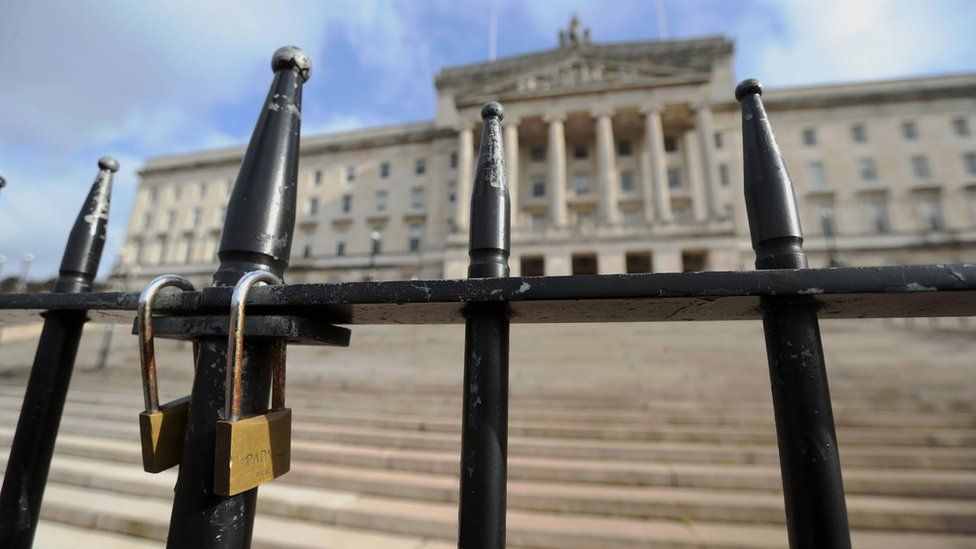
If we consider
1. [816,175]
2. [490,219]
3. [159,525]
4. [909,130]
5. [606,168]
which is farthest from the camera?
[816,175]

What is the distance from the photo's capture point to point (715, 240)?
29.8m

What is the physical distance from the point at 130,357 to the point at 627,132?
37580mm

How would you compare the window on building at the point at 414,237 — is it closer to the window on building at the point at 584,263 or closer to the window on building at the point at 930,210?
the window on building at the point at 584,263

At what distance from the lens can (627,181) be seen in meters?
38.6

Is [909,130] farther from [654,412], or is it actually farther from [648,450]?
[648,450]

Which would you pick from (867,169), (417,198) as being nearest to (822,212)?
(867,169)

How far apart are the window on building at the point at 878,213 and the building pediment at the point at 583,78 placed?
59.4 ft

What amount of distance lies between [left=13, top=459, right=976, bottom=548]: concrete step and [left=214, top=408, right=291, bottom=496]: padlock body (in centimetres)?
269

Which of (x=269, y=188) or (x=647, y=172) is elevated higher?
(x=647, y=172)

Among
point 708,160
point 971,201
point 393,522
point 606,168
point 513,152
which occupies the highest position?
point 513,152

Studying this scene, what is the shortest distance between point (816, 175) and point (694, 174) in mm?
12574

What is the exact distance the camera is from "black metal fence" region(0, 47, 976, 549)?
1047 mm

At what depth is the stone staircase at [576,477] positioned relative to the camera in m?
3.48

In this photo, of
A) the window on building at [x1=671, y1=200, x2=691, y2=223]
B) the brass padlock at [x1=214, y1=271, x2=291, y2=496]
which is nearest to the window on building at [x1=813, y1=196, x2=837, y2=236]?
the window on building at [x1=671, y1=200, x2=691, y2=223]
